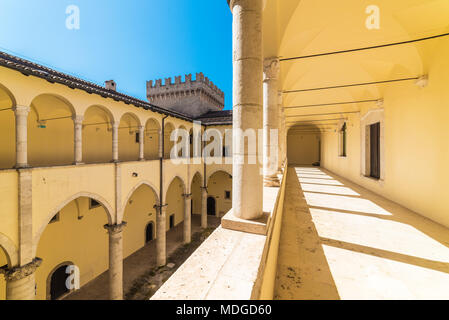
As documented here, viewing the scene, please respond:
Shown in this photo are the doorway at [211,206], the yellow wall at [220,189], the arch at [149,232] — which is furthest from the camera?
the doorway at [211,206]

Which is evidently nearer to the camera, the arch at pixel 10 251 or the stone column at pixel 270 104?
the arch at pixel 10 251

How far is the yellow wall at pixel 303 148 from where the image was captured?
26.4 meters

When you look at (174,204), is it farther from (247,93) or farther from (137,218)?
(247,93)

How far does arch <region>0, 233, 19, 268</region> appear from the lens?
5215mm

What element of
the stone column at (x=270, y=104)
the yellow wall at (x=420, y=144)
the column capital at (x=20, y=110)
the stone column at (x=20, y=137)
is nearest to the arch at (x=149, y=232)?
the stone column at (x=20, y=137)

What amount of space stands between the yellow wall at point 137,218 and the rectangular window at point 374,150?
1476 cm

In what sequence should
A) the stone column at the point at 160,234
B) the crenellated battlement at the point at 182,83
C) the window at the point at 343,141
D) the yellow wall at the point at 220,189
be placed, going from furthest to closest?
1. the crenellated battlement at the point at 182,83
2. the yellow wall at the point at 220,189
3. the window at the point at 343,141
4. the stone column at the point at 160,234

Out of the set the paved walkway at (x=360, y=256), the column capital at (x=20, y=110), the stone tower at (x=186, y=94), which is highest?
the stone tower at (x=186, y=94)

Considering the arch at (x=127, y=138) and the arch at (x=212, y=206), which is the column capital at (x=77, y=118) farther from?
the arch at (x=212, y=206)

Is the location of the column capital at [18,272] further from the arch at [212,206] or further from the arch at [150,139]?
the arch at [212,206]

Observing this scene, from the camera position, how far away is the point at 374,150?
421 inches

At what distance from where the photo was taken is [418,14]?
543 cm

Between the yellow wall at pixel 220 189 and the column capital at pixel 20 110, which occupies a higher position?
the column capital at pixel 20 110

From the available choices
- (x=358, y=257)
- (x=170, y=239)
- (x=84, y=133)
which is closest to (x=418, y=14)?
(x=358, y=257)
